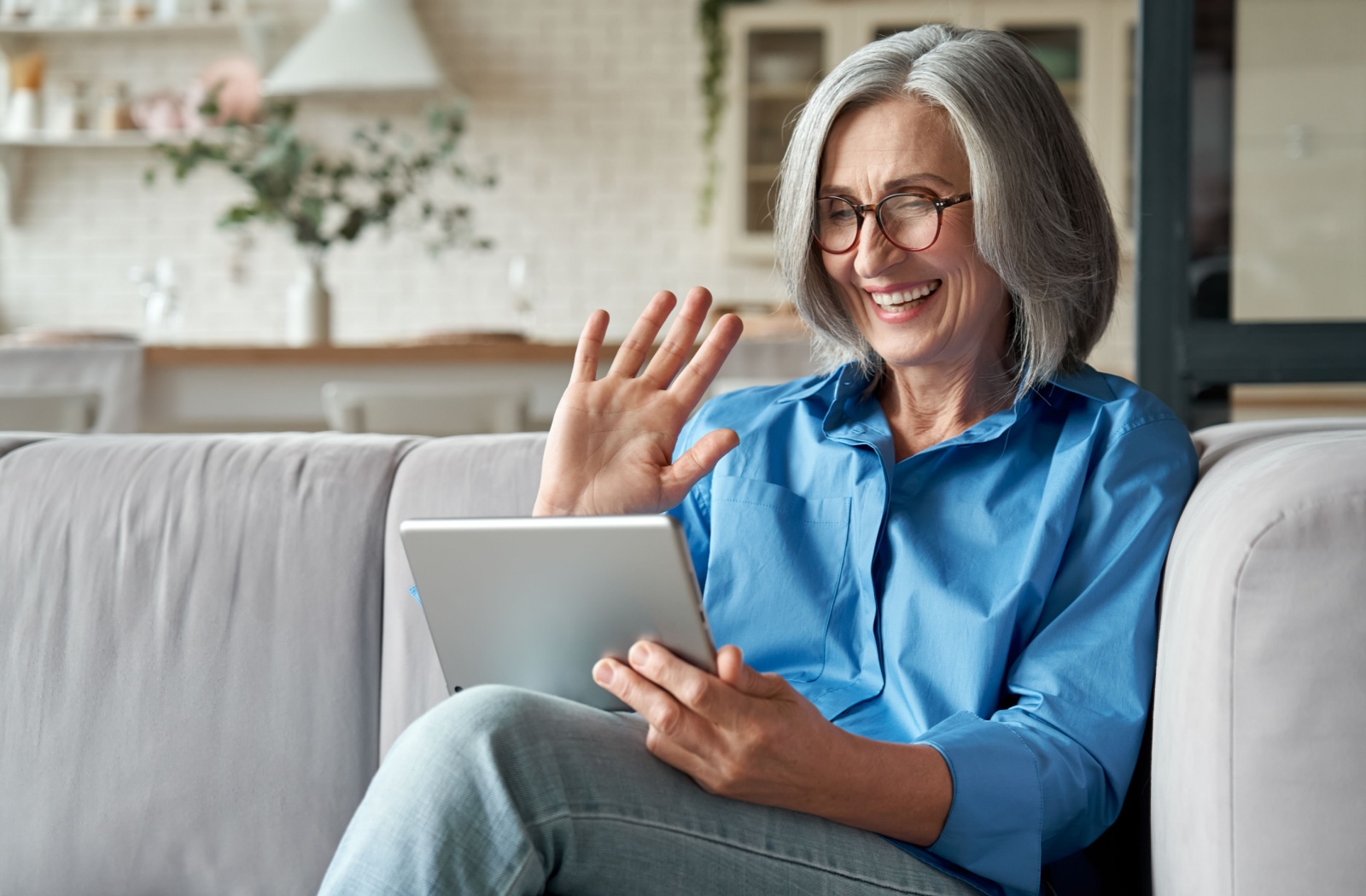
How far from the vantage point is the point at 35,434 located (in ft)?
5.65

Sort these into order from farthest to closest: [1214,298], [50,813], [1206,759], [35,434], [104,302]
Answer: [104,302] → [1214,298] → [35,434] → [50,813] → [1206,759]

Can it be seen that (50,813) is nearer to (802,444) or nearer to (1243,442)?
(802,444)

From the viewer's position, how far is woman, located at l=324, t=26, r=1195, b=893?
974mm

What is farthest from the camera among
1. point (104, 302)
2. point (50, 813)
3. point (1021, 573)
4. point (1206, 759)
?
point (104, 302)

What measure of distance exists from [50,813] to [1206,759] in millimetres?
1225

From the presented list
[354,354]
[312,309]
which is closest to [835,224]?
[354,354]

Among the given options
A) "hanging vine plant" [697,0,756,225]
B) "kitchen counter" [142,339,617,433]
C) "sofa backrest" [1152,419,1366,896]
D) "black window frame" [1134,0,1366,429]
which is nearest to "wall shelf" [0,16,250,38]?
"hanging vine plant" [697,0,756,225]

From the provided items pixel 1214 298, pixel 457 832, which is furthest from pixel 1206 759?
pixel 1214 298

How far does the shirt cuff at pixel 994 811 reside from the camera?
1.03m

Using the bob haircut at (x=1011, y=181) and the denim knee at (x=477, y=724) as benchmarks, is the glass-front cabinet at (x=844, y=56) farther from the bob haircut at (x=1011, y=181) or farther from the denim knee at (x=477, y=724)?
the denim knee at (x=477, y=724)

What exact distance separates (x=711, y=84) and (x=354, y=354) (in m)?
2.90

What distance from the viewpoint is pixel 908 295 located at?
1.30 meters

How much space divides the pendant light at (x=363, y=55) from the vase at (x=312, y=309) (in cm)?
201

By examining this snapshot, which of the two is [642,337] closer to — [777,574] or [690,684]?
[777,574]
